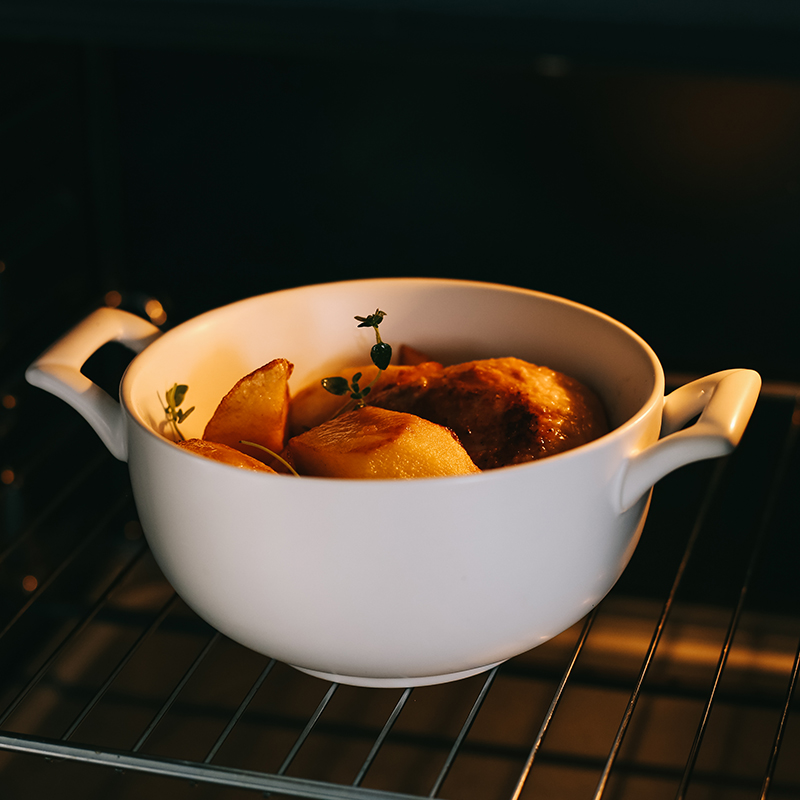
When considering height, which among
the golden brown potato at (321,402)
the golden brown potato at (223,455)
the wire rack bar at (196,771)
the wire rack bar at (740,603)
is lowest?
the wire rack bar at (740,603)

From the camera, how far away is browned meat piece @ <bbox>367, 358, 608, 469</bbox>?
0.64 m

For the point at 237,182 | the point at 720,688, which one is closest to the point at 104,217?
the point at 237,182

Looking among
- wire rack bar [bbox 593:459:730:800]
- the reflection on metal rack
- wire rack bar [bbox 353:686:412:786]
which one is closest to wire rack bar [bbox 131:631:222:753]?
the reflection on metal rack

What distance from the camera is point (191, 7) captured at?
2.13ft

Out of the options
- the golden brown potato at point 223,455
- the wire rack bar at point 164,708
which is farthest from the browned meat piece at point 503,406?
the wire rack bar at point 164,708

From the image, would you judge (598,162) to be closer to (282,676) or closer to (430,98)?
(430,98)

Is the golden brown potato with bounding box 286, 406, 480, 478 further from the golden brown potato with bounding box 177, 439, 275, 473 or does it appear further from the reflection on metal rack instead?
the reflection on metal rack

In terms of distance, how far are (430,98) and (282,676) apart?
1.69 feet

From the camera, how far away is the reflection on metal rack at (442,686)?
0.76 m

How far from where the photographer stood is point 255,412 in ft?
2.16

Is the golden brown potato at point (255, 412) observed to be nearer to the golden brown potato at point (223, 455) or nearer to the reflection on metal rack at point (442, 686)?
the golden brown potato at point (223, 455)

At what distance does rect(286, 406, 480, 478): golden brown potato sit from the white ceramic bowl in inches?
2.2

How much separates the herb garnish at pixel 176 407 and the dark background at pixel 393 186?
282mm

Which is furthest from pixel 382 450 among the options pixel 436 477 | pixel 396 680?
pixel 396 680
